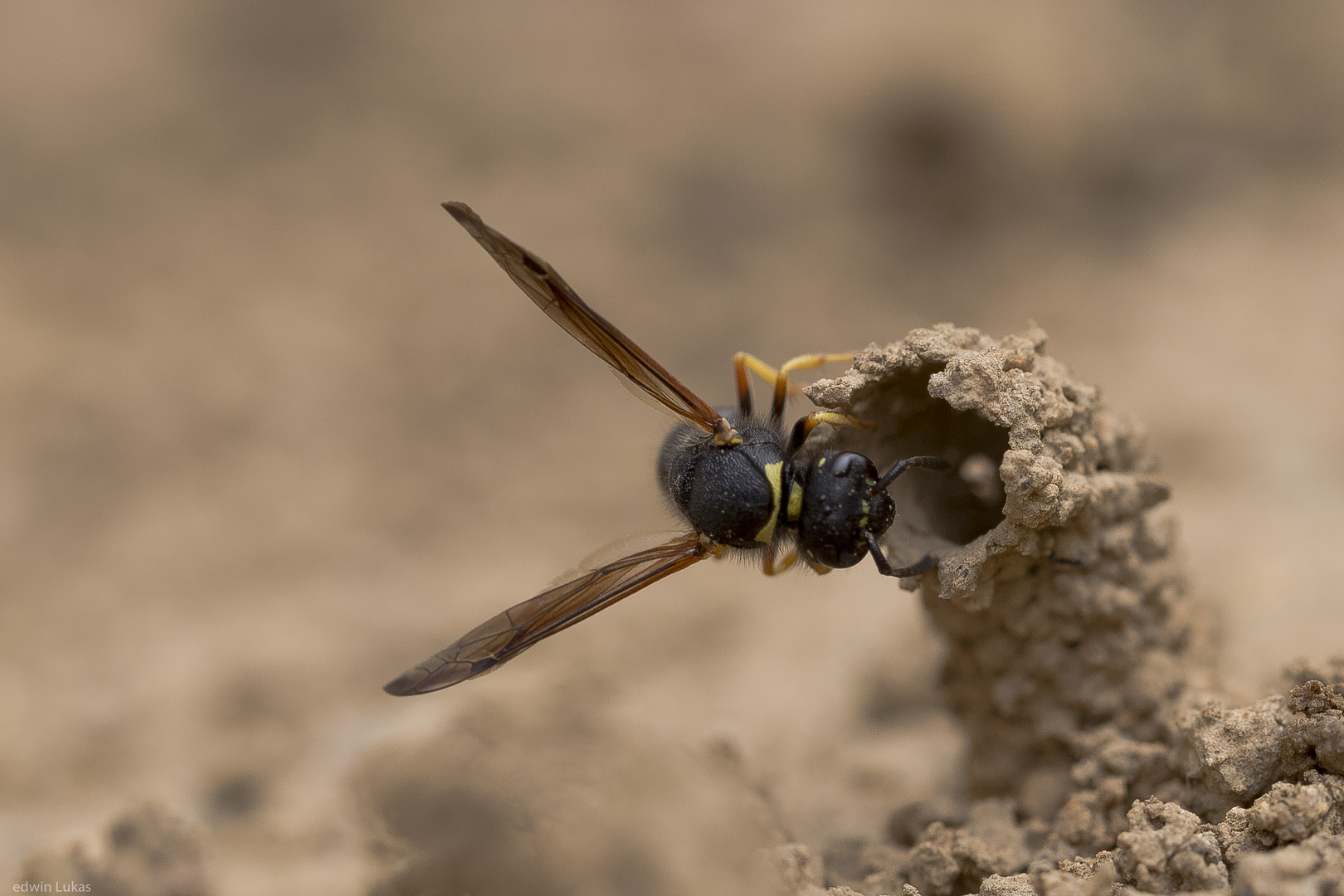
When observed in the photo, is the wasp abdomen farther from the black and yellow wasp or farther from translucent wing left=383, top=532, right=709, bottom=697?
translucent wing left=383, top=532, right=709, bottom=697

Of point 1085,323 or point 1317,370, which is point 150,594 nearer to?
point 1085,323

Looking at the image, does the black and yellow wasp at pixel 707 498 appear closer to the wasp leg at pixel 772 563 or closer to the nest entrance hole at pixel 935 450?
the wasp leg at pixel 772 563

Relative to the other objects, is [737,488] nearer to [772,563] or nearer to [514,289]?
[772,563]

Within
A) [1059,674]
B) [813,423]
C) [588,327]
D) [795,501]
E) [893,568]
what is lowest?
[1059,674]

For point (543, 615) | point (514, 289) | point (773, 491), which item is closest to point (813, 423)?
point (773, 491)

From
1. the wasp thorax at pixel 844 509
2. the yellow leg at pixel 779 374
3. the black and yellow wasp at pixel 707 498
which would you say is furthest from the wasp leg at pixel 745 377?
the wasp thorax at pixel 844 509

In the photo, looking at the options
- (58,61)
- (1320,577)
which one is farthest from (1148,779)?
(58,61)

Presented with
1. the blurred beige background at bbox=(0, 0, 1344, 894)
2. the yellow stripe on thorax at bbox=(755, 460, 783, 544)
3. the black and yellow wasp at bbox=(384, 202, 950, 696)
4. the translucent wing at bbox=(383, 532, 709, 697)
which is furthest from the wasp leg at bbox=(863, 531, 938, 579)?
the blurred beige background at bbox=(0, 0, 1344, 894)
